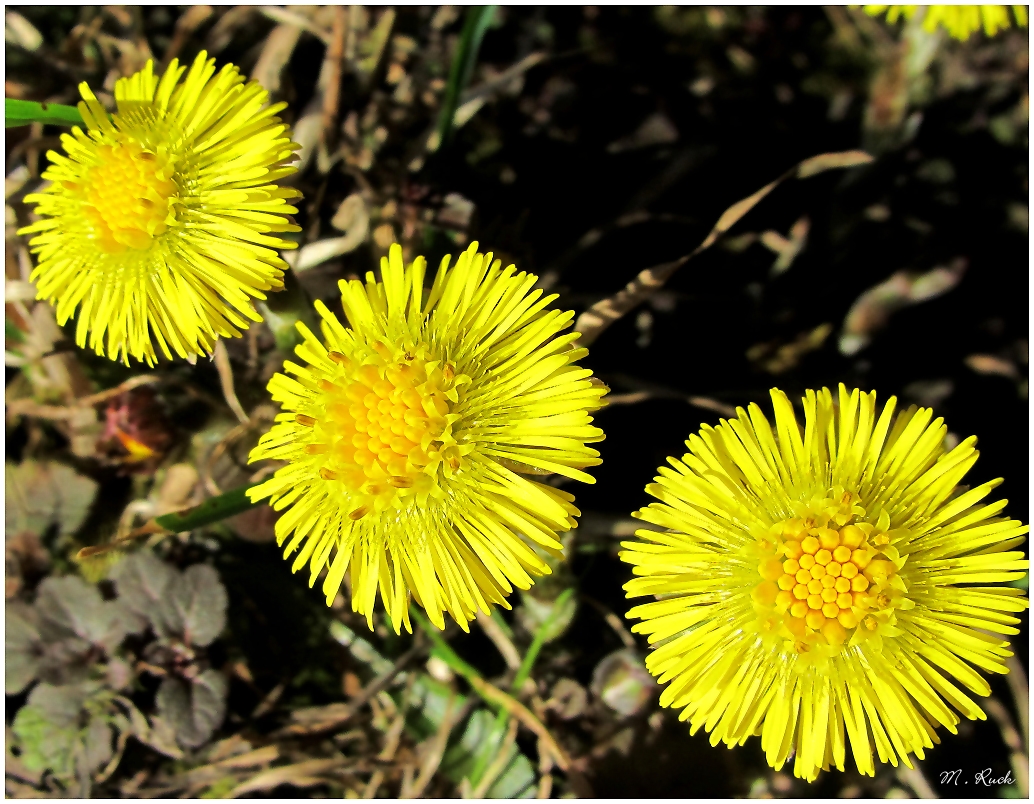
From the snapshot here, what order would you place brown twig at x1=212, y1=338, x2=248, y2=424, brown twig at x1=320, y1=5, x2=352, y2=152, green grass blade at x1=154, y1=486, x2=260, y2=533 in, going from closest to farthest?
green grass blade at x1=154, y1=486, x2=260, y2=533 < brown twig at x1=212, y1=338, x2=248, y2=424 < brown twig at x1=320, y1=5, x2=352, y2=152

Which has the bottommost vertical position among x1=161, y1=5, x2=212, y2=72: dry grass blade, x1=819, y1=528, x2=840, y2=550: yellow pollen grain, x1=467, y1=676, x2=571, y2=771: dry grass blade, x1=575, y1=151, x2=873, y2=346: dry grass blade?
x1=467, y1=676, x2=571, y2=771: dry grass blade

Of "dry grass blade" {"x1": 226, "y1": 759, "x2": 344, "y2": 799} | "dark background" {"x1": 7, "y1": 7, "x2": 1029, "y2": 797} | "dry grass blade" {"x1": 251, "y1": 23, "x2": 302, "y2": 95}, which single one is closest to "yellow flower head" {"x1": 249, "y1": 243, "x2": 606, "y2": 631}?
"dark background" {"x1": 7, "y1": 7, "x2": 1029, "y2": 797}

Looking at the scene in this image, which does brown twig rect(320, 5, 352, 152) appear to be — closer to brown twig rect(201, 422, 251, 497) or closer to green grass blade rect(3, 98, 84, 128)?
green grass blade rect(3, 98, 84, 128)

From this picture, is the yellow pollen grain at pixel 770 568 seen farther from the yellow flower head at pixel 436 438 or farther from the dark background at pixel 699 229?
the dark background at pixel 699 229

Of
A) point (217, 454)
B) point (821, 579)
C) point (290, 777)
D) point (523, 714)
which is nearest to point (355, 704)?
point (290, 777)

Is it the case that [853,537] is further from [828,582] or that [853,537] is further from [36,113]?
[36,113]

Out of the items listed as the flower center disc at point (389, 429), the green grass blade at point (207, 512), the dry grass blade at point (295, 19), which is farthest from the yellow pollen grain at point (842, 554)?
the dry grass blade at point (295, 19)
